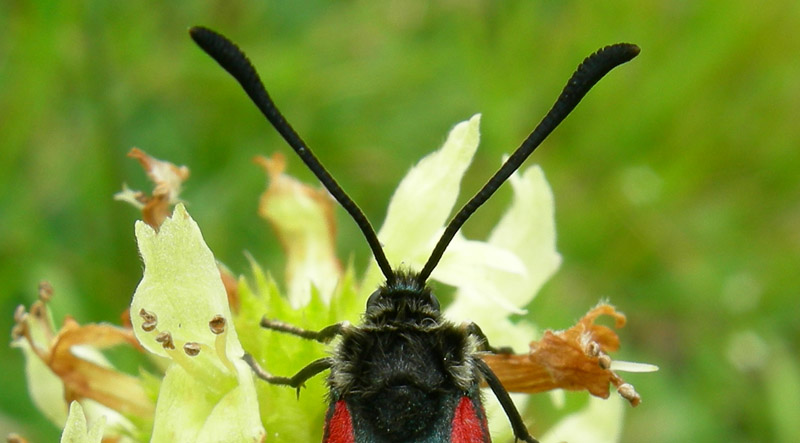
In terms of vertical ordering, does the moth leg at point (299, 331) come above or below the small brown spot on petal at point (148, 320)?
above

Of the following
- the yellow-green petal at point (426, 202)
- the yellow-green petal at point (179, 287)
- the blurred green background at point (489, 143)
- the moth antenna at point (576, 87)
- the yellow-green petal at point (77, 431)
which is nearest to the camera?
the yellow-green petal at point (77, 431)

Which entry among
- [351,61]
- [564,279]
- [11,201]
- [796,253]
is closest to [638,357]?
[564,279]

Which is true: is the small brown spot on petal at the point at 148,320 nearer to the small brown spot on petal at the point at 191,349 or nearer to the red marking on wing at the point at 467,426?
the small brown spot on petal at the point at 191,349

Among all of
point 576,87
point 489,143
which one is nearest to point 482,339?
point 576,87

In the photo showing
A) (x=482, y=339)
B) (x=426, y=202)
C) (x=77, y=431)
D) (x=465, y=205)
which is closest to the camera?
(x=77, y=431)

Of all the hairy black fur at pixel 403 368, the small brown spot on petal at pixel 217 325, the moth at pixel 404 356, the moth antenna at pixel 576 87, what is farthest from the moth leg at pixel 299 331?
the moth antenna at pixel 576 87

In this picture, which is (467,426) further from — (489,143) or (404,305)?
(489,143)
